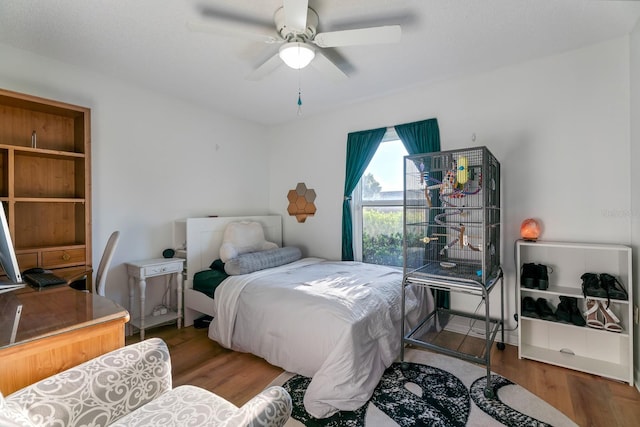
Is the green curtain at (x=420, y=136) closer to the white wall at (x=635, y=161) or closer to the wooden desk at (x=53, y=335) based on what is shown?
the white wall at (x=635, y=161)

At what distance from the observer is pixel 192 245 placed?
3.10 metres

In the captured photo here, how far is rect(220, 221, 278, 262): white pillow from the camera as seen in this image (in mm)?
3043

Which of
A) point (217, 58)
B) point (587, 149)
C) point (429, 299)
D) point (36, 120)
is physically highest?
point (217, 58)

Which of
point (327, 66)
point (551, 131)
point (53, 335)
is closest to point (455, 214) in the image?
point (551, 131)

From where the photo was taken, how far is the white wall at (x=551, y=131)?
87.4 inches

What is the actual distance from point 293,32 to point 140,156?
210cm

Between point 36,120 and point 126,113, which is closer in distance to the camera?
point 36,120

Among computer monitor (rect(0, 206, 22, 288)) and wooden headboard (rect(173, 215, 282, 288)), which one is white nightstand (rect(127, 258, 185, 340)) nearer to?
wooden headboard (rect(173, 215, 282, 288))

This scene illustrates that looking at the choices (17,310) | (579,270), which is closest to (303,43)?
(17,310)

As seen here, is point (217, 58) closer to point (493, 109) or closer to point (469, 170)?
point (469, 170)

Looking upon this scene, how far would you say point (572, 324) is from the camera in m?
2.16

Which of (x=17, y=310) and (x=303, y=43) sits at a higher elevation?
(x=303, y=43)

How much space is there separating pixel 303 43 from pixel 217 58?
3.00 feet

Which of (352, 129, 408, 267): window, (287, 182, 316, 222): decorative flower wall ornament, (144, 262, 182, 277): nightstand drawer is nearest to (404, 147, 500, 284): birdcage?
(352, 129, 408, 267): window
